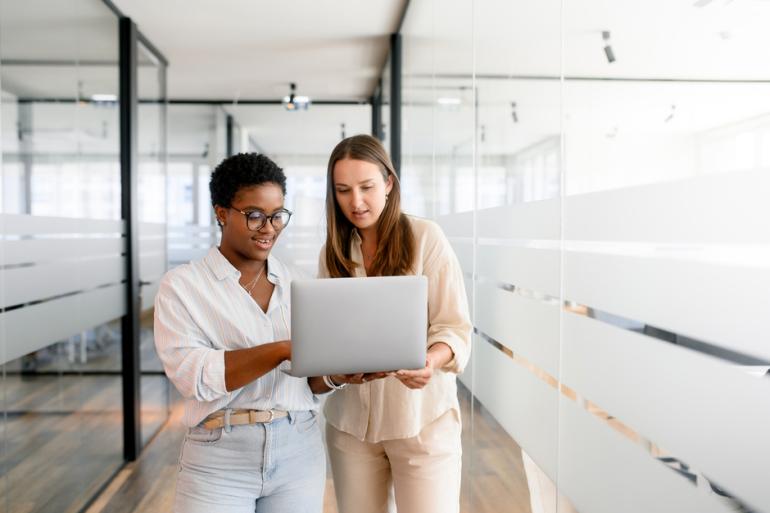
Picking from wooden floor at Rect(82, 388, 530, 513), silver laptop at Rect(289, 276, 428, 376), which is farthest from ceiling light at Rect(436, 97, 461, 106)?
silver laptop at Rect(289, 276, 428, 376)

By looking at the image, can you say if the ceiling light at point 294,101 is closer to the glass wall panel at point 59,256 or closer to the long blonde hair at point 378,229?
the glass wall panel at point 59,256

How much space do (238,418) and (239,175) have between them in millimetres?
537

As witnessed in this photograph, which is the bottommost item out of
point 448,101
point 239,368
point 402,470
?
point 402,470

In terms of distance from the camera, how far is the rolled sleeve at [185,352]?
1.32 m

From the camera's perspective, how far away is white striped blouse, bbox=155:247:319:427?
4.38 feet

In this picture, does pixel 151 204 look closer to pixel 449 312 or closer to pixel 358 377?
pixel 449 312

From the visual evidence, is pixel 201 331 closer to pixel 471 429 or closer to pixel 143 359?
pixel 471 429

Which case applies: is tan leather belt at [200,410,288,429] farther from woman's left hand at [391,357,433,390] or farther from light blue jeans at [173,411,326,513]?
woman's left hand at [391,357,433,390]

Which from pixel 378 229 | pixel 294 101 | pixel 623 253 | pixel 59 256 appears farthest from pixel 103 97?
pixel 623 253

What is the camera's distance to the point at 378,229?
6.06ft

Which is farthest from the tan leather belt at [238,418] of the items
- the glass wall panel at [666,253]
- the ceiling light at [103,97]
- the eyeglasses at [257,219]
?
the ceiling light at [103,97]

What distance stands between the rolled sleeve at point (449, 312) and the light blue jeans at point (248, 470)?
0.45 metres

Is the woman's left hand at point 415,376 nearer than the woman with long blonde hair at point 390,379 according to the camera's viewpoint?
Yes

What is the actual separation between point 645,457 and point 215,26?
13.9 feet
